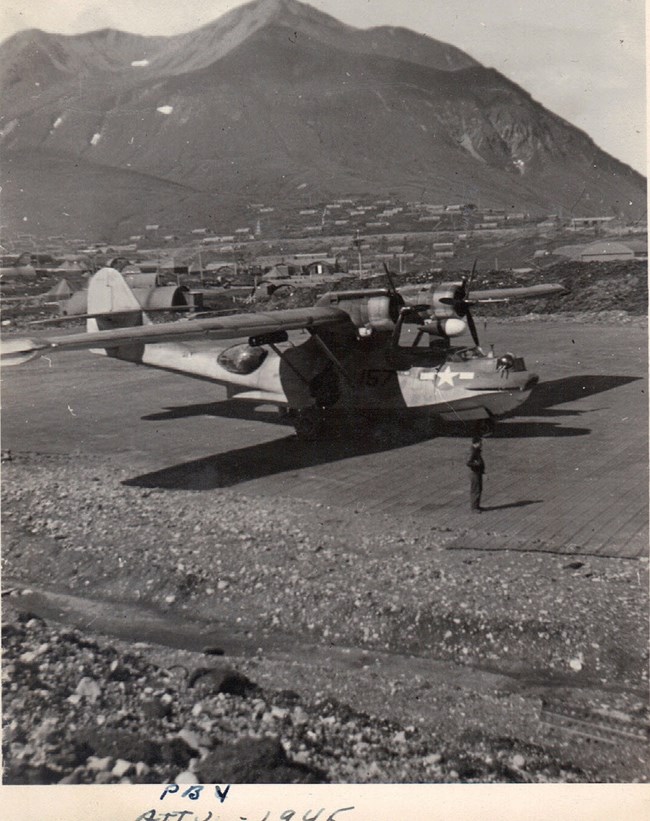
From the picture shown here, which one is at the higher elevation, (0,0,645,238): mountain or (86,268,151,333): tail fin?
(0,0,645,238): mountain

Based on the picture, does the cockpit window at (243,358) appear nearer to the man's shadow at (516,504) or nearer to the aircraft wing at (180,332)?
the aircraft wing at (180,332)

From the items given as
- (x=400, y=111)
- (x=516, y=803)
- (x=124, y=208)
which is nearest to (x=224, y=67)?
(x=400, y=111)

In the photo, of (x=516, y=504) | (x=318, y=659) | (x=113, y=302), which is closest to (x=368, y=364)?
(x=516, y=504)

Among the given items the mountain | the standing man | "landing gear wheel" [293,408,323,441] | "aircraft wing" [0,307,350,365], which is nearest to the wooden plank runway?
the standing man

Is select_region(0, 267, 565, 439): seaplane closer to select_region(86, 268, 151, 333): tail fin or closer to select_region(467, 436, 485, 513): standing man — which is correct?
select_region(86, 268, 151, 333): tail fin

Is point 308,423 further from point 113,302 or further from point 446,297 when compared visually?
point 113,302
